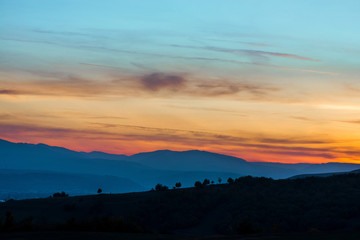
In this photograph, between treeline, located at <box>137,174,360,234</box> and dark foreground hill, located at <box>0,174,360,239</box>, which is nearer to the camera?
dark foreground hill, located at <box>0,174,360,239</box>

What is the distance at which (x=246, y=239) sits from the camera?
77.3 ft

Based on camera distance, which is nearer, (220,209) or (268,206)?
(268,206)

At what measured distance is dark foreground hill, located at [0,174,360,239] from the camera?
119 ft

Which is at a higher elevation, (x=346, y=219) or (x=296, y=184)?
(x=296, y=184)

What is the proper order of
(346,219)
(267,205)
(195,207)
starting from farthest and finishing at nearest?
(195,207) < (267,205) < (346,219)

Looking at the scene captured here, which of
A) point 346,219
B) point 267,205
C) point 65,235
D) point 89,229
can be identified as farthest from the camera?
point 267,205

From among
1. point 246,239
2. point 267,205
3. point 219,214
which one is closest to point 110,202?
point 219,214

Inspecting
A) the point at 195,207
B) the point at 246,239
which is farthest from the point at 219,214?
the point at 246,239

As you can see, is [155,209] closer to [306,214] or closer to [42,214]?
[42,214]

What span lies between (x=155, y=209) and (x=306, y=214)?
15.8 m

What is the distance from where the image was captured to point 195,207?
4797 centimetres

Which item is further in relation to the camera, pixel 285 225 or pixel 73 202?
pixel 73 202

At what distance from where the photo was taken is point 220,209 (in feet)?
153

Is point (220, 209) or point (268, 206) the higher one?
point (268, 206)
